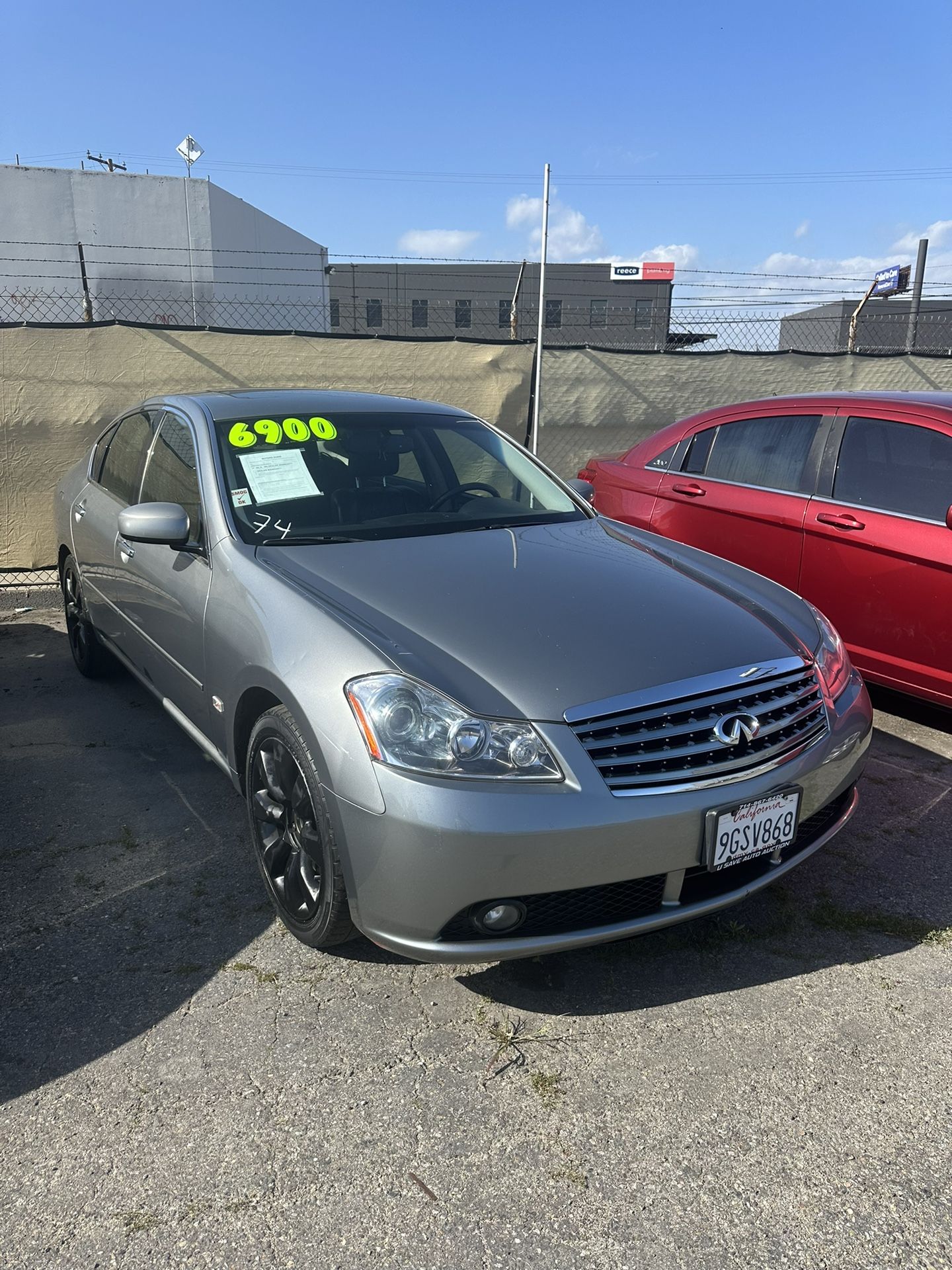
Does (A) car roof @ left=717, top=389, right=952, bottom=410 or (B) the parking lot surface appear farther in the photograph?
(A) car roof @ left=717, top=389, right=952, bottom=410

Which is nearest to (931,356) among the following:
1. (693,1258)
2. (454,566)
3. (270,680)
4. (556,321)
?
(454,566)

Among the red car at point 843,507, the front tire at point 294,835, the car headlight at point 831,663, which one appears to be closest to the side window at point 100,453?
the front tire at point 294,835

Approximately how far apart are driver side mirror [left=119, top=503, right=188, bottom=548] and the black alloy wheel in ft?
6.12

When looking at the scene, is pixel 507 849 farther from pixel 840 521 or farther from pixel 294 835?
pixel 840 521

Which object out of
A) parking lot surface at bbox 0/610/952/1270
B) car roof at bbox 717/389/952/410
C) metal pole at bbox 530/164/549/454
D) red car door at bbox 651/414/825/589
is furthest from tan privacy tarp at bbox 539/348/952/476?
parking lot surface at bbox 0/610/952/1270

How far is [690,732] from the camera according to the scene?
2314mm

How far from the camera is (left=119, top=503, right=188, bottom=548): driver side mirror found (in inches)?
124

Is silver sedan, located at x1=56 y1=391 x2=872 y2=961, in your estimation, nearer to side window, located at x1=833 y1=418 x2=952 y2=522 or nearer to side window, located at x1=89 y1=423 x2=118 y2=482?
side window, located at x1=89 y1=423 x2=118 y2=482

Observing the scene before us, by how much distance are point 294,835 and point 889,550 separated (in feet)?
9.93

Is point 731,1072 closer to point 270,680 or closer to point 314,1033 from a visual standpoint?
point 314,1033

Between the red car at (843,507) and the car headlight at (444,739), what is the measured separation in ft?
8.53

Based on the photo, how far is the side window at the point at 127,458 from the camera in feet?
13.5

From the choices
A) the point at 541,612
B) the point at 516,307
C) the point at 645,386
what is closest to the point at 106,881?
the point at 541,612

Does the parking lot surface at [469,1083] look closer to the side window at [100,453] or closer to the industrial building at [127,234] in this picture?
Result: the side window at [100,453]
